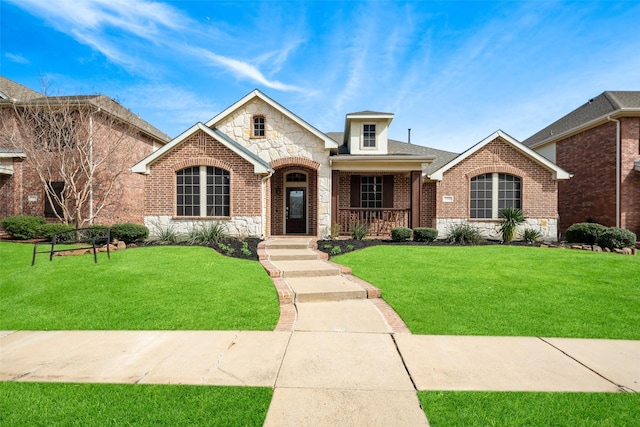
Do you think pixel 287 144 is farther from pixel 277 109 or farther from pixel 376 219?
pixel 376 219

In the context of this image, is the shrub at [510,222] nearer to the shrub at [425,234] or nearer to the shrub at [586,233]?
the shrub at [586,233]

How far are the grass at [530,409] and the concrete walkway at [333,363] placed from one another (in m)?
0.13

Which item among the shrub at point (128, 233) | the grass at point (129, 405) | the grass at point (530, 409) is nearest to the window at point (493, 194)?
the grass at point (530, 409)

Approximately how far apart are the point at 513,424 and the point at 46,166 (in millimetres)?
19317

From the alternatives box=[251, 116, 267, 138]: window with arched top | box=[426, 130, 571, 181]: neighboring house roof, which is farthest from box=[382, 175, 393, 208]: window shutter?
box=[251, 116, 267, 138]: window with arched top

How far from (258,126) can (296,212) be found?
4430 mm

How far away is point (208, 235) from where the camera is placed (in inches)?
452

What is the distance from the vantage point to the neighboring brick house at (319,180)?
12312 millimetres

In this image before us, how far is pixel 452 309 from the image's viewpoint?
5.22 metres

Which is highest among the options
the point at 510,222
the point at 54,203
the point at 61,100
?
the point at 61,100

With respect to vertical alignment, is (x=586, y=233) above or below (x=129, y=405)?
above

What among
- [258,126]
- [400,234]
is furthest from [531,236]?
[258,126]

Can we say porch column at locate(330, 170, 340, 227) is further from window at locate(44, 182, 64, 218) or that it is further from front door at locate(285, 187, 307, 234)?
window at locate(44, 182, 64, 218)

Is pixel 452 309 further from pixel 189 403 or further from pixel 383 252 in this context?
pixel 383 252
